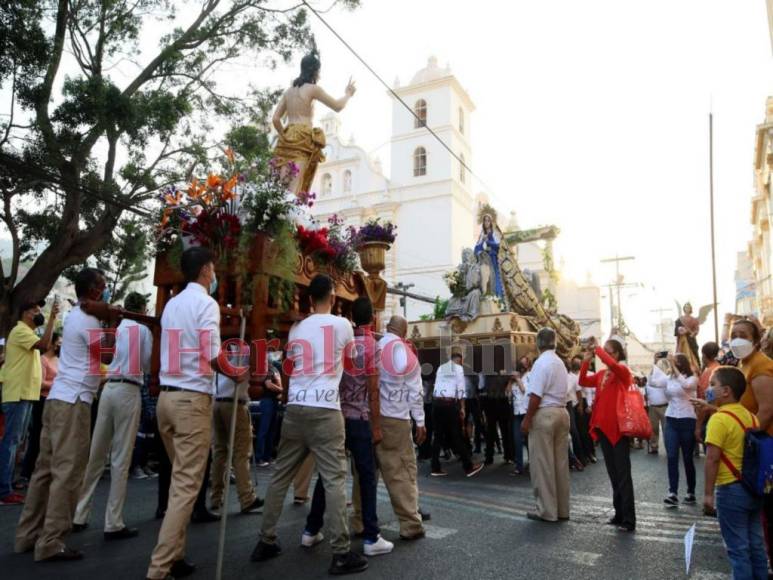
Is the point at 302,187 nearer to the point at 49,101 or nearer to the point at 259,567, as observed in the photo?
the point at 259,567

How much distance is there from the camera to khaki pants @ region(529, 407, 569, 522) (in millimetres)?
5441

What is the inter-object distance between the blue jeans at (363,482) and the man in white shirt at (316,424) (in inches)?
12.6

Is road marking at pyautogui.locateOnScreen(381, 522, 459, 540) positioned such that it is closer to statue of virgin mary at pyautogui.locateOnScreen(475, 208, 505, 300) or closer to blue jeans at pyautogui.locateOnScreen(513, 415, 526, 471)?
blue jeans at pyautogui.locateOnScreen(513, 415, 526, 471)

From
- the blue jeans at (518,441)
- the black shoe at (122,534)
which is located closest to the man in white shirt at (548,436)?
the blue jeans at (518,441)

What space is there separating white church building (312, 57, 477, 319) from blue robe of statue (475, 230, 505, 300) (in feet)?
74.5

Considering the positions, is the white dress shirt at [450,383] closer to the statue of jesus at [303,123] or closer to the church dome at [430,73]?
the statue of jesus at [303,123]

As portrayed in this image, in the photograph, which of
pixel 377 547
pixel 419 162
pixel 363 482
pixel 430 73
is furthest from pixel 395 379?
pixel 430 73

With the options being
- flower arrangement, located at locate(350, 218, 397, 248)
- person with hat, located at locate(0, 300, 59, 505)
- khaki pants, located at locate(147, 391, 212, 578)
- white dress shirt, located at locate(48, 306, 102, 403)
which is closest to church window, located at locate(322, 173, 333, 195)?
person with hat, located at locate(0, 300, 59, 505)

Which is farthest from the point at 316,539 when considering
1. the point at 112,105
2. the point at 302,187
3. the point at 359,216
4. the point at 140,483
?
the point at 359,216

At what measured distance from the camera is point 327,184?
43.0 metres

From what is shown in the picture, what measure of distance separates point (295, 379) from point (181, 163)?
10318 mm

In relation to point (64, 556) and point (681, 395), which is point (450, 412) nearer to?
point (681, 395)

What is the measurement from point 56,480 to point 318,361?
2.05m

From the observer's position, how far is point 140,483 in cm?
734
